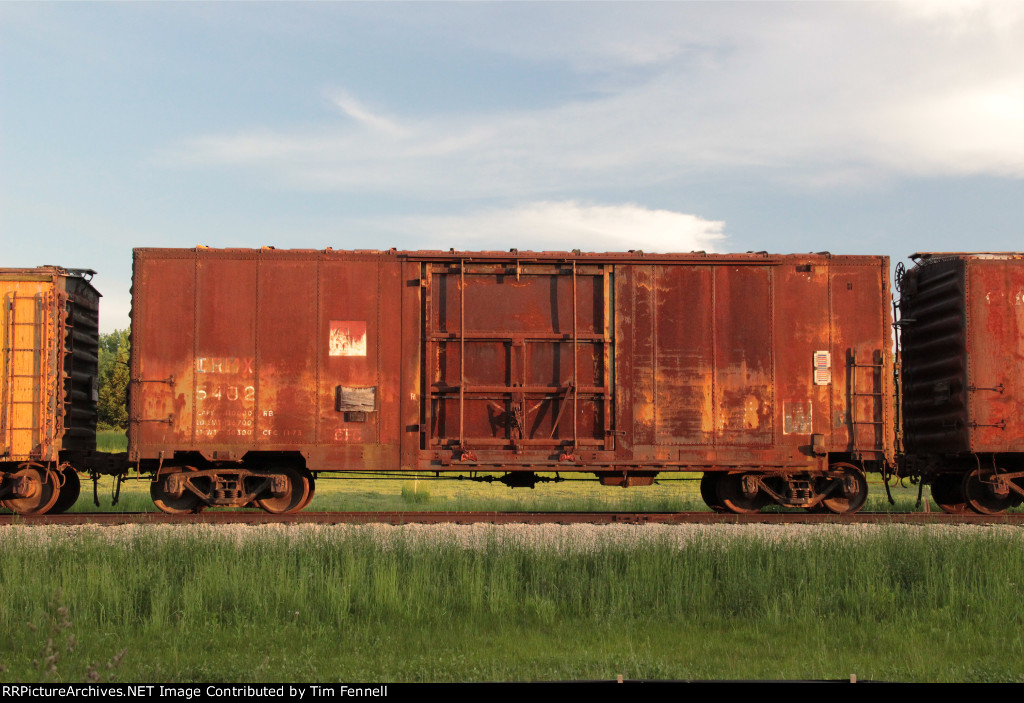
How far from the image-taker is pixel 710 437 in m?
12.5

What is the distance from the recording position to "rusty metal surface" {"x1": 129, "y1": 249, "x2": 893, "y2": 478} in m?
12.3

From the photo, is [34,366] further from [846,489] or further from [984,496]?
[984,496]

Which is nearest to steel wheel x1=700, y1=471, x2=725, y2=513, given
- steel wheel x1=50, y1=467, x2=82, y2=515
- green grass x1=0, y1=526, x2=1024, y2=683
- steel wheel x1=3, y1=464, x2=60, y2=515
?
green grass x1=0, y1=526, x2=1024, y2=683

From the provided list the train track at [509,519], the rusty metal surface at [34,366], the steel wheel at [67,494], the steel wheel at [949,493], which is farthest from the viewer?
the steel wheel at [949,493]

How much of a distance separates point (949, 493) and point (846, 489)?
8.81 ft

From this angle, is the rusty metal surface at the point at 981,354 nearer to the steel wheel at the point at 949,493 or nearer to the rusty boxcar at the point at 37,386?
the steel wheel at the point at 949,493

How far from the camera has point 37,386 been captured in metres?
12.2

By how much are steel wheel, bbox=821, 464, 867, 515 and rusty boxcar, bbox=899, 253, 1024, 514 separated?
4.17 ft

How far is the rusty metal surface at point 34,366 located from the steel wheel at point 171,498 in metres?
1.58

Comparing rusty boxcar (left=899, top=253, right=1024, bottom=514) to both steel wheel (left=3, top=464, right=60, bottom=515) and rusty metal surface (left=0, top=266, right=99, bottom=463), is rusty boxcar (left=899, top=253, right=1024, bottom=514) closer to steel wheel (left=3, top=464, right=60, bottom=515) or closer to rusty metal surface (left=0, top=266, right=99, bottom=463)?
rusty metal surface (left=0, top=266, right=99, bottom=463)

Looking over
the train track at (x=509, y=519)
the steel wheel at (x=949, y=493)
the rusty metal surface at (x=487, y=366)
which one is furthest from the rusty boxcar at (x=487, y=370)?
the steel wheel at (x=949, y=493)

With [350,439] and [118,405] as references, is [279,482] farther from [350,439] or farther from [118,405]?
[118,405]

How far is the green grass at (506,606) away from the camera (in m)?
5.91
